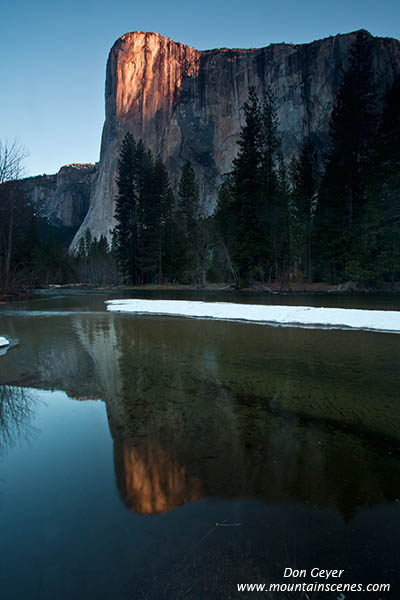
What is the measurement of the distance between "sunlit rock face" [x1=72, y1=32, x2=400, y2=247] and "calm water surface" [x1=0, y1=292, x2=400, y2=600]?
81.3m

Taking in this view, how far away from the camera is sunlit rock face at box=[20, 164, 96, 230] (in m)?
153

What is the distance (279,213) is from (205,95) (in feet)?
263

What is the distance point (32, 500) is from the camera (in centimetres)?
171

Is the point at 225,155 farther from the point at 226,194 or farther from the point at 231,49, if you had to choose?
the point at 226,194

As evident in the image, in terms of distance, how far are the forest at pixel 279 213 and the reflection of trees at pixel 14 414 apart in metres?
21.7

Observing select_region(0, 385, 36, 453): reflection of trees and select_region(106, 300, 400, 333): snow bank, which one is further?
select_region(106, 300, 400, 333): snow bank

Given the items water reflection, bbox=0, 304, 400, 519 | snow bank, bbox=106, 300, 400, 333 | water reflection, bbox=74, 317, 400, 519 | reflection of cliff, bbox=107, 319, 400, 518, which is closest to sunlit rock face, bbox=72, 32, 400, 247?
snow bank, bbox=106, 300, 400, 333

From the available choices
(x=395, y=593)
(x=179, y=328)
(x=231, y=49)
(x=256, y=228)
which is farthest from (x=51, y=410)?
(x=231, y=49)

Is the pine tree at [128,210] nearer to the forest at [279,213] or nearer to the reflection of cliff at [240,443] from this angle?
→ the forest at [279,213]

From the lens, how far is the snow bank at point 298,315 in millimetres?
7810

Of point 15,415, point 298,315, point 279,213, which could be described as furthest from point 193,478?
point 279,213

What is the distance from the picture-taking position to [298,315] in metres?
9.19

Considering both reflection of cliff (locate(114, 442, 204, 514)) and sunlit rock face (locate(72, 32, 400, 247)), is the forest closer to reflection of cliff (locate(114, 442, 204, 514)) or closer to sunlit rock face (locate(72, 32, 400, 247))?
reflection of cliff (locate(114, 442, 204, 514))

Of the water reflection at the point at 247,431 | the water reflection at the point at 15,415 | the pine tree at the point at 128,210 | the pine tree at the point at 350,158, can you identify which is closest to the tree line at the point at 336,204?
the pine tree at the point at 350,158
